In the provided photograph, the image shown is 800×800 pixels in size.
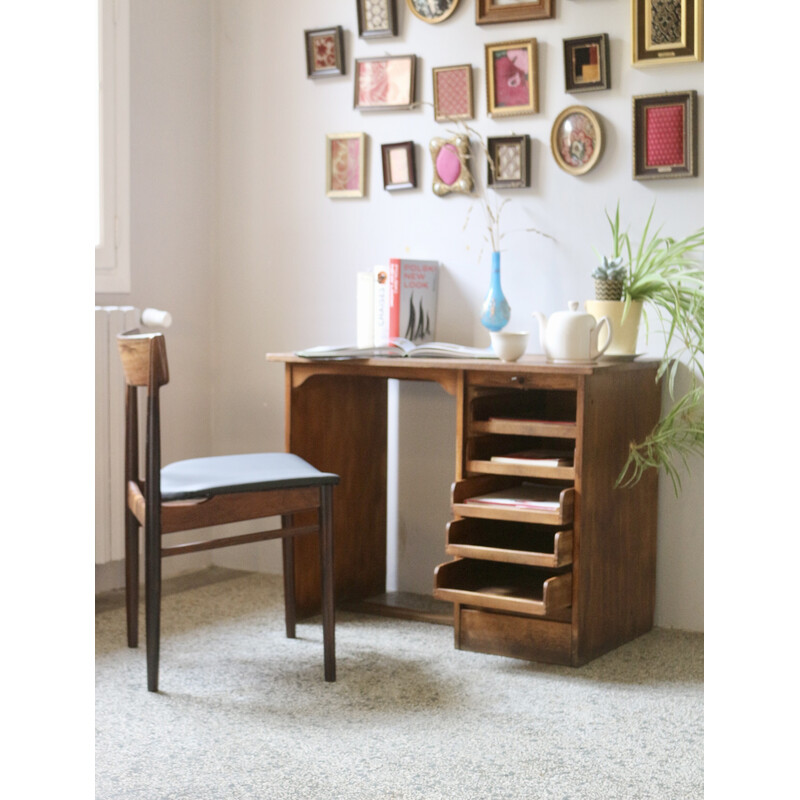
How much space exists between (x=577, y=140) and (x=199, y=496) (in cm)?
139

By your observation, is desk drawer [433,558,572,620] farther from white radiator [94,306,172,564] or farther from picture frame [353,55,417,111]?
picture frame [353,55,417,111]

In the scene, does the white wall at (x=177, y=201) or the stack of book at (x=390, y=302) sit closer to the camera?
the stack of book at (x=390, y=302)

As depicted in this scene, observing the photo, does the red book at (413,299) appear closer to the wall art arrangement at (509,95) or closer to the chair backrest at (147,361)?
the wall art arrangement at (509,95)

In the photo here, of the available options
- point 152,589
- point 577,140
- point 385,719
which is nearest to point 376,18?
point 577,140

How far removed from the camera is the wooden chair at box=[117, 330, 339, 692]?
7.01ft

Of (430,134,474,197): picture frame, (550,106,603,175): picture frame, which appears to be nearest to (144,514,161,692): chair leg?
(430,134,474,197): picture frame

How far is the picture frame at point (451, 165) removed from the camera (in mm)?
2928

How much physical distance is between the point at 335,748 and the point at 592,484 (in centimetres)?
86

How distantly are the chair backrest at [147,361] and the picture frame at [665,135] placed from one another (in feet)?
4.31

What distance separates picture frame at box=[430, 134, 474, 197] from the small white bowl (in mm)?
652

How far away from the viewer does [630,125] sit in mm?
2713

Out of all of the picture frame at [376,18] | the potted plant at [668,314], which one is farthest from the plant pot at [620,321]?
the picture frame at [376,18]
